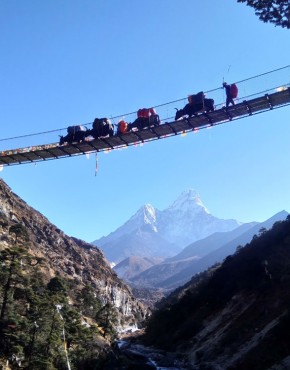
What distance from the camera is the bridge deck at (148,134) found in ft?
73.7

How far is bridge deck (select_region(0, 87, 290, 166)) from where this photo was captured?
22453 millimetres

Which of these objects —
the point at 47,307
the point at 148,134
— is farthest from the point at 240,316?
the point at 148,134

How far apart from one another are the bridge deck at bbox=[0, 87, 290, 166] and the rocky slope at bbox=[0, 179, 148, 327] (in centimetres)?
8704

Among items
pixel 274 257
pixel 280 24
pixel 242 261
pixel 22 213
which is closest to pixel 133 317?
pixel 22 213

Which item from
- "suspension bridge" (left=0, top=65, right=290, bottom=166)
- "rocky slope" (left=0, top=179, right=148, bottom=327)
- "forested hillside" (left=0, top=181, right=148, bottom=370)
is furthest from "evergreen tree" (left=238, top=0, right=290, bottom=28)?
"rocky slope" (left=0, top=179, right=148, bottom=327)

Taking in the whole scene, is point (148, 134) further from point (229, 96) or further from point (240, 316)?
point (240, 316)

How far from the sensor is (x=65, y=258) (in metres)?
143

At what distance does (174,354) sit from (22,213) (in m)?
97.0

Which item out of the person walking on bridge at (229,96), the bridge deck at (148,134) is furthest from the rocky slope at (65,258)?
the person walking on bridge at (229,96)

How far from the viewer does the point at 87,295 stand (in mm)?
95312

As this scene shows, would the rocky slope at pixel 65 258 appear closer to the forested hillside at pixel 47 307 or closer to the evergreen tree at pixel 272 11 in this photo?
the forested hillside at pixel 47 307

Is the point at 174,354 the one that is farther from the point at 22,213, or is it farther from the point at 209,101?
the point at 22,213

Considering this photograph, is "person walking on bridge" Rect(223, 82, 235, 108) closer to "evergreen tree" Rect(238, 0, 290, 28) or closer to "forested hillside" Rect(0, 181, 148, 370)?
"evergreen tree" Rect(238, 0, 290, 28)

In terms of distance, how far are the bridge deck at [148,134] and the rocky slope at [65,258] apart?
286 feet
